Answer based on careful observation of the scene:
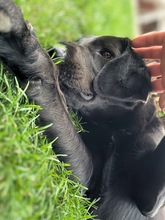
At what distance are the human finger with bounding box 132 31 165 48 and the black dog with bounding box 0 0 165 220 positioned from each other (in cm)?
29

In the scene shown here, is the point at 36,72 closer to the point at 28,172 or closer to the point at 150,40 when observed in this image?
the point at 28,172

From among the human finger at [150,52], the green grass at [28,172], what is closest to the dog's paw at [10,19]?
the green grass at [28,172]

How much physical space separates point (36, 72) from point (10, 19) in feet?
0.73

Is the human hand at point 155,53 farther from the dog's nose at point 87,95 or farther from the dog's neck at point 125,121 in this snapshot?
the dog's nose at point 87,95

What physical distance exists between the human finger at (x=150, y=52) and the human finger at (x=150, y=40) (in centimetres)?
9

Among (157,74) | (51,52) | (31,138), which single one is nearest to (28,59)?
(31,138)

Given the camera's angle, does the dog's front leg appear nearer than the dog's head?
Yes

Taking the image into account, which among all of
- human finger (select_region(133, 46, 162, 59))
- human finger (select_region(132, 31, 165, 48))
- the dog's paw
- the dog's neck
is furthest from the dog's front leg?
human finger (select_region(132, 31, 165, 48))

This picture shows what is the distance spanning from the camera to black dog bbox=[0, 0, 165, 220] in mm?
1763

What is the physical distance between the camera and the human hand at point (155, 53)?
2.01m

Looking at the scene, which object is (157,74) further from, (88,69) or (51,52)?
(51,52)

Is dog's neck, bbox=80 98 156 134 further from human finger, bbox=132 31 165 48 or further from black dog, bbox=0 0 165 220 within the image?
human finger, bbox=132 31 165 48

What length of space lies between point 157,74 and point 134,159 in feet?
1.71

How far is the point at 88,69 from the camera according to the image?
1.97 meters
